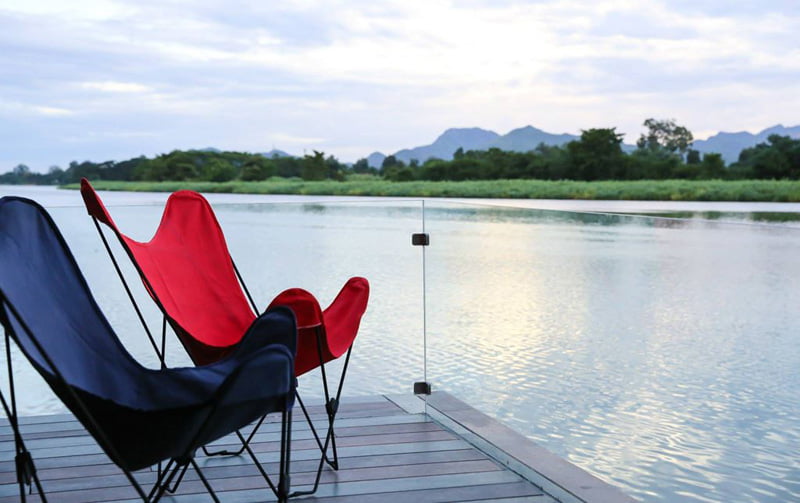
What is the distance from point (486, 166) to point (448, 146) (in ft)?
3.33

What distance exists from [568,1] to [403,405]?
21503 millimetres

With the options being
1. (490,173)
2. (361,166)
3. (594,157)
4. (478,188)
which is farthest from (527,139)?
(478,188)

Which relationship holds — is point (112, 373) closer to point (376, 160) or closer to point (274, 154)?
point (274, 154)

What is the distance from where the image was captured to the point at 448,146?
17.4m

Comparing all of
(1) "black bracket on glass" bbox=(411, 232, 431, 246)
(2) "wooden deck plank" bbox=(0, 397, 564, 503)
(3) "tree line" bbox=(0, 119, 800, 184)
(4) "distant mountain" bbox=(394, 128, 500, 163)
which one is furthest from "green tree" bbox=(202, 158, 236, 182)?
(2) "wooden deck plank" bbox=(0, 397, 564, 503)

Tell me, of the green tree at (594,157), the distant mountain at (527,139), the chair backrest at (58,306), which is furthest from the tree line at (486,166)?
the chair backrest at (58,306)

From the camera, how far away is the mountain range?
17141 mm

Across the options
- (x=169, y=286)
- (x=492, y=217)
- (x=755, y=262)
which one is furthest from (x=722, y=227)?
(x=169, y=286)

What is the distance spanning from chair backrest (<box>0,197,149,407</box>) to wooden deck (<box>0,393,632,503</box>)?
0.49 m

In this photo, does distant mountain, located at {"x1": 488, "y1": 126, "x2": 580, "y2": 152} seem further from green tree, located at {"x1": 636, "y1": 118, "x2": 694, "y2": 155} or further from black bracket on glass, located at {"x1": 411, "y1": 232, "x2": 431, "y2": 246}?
black bracket on glass, located at {"x1": 411, "y1": 232, "x2": 431, "y2": 246}

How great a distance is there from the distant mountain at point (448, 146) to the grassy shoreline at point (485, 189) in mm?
904

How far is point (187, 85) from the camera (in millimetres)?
28562

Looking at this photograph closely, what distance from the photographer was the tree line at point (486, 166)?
1452cm

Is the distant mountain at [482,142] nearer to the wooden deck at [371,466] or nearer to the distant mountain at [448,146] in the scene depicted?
the distant mountain at [448,146]
